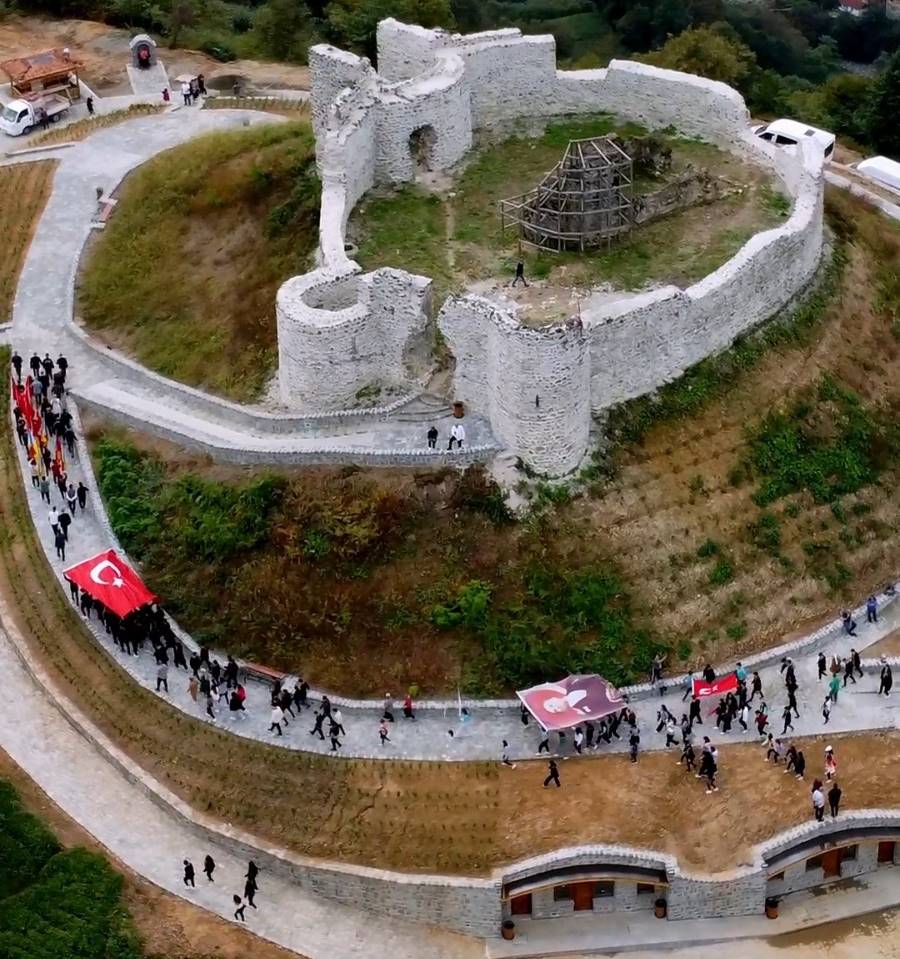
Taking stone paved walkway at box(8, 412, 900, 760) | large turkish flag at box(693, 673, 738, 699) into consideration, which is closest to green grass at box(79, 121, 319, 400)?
stone paved walkway at box(8, 412, 900, 760)

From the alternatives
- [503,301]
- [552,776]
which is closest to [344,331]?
[503,301]

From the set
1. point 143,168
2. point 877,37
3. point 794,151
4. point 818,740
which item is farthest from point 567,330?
point 877,37

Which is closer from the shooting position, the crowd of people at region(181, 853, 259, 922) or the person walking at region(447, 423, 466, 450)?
the crowd of people at region(181, 853, 259, 922)

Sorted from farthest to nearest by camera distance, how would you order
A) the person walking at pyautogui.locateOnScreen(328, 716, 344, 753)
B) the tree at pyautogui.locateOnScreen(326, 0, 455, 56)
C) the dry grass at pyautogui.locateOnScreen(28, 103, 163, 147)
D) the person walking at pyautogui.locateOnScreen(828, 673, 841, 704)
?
the tree at pyautogui.locateOnScreen(326, 0, 455, 56) < the dry grass at pyautogui.locateOnScreen(28, 103, 163, 147) < the person walking at pyautogui.locateOnScreen(828, 673, 841, 704) < the person walking at pyautogui.locateOnScreen(328, 716, 344, 753)

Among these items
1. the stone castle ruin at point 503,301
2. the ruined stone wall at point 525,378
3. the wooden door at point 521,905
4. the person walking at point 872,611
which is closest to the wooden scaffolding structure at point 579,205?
the stone castle ruin at point 503,301

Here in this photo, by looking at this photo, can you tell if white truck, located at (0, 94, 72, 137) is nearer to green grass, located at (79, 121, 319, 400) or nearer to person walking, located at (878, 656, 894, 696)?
green grass, located at (79, 121, 319, 400)

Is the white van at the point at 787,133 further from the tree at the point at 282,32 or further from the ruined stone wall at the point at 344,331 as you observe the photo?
the tree at the point at 282,32

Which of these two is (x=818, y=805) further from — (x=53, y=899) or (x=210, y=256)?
(x=210, y=256)

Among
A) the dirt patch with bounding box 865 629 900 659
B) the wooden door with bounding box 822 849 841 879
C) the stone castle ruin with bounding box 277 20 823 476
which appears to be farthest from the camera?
the dirt patch with bounding box 865 629 900 659
